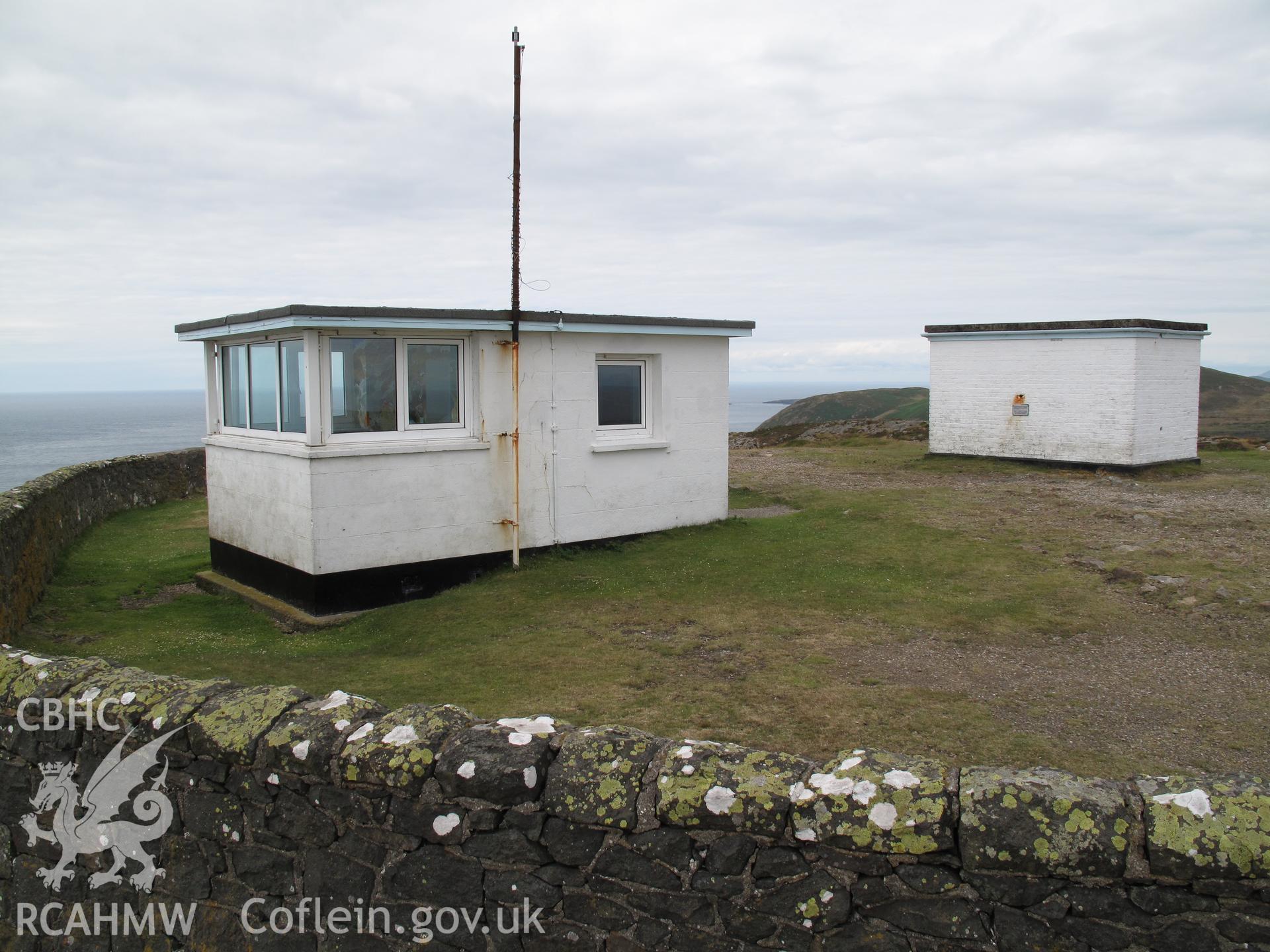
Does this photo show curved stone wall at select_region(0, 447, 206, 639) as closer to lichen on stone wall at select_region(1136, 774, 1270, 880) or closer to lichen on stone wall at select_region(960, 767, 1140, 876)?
lichen on stone wall at select_region(960, 767, 1140, 876)

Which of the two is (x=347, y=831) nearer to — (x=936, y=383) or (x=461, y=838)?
(x=461, y=838)

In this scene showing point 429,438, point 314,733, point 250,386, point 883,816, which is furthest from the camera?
point 250,386

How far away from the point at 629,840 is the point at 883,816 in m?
0.88

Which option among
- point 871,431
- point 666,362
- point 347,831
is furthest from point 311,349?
point 871,431

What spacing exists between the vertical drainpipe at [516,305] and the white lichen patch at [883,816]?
878cm

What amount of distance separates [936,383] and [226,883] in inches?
838

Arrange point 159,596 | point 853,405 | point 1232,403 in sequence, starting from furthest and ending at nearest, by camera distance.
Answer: point 853,405 → point 1232,403 → point 159,596

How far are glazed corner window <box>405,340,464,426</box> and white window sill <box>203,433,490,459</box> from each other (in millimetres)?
252

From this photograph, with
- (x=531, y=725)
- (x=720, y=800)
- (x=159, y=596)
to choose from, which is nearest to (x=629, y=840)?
(x=720, y=800)

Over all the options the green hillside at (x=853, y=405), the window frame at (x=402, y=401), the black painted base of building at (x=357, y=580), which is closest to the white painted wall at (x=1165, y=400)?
the black painted base of building at (x=357, y=580)

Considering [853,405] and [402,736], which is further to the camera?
[853,405]

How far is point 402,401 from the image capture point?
1100 cm

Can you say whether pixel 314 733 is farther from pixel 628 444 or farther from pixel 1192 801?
pixel 628 444

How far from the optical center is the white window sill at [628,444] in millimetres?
12625
